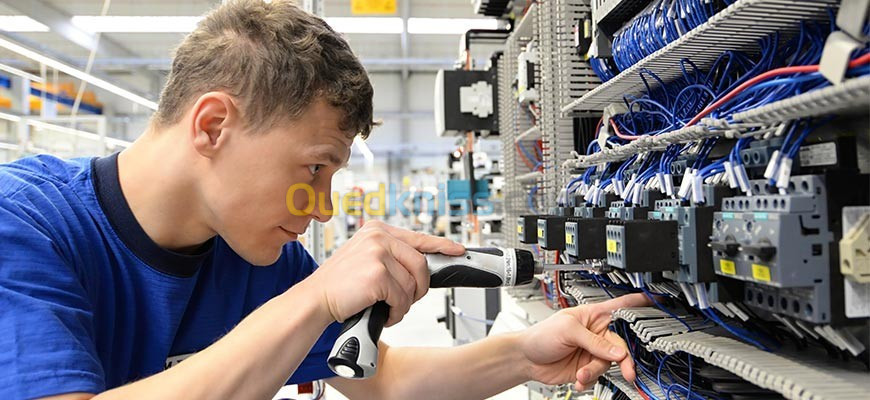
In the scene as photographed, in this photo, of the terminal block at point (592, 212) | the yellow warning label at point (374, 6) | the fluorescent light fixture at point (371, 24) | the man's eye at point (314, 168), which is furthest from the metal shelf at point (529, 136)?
the fluorescent light fixture at point (371, 24)

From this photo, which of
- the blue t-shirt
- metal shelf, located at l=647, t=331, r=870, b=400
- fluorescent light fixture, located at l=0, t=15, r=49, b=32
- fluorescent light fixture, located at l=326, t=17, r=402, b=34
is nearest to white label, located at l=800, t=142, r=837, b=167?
metal shelf, located at l=647, t=331, r=870, b=400

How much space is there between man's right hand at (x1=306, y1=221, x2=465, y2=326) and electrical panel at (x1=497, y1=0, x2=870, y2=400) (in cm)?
34

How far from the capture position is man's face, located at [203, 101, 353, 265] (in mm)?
737

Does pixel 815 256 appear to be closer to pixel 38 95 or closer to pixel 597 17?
pixel 597 17

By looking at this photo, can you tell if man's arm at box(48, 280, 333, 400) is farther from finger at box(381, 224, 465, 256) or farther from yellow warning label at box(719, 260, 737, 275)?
yellow warning label at box(719, 260, 737, 275)

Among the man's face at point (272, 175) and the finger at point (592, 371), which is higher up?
the man's face at point (272, 175)

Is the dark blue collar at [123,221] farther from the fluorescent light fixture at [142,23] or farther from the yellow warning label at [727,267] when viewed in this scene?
the fluorescent light fixture at [142,23]

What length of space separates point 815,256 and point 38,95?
681 cm

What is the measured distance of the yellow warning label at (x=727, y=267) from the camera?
0.67 meters

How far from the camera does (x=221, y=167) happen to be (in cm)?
76

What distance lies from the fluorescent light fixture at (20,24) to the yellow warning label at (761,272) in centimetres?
649

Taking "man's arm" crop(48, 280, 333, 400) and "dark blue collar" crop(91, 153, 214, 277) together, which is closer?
"man's arm" crop(48, 280, 333, 400)

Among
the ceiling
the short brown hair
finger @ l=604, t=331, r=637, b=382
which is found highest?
the ceiling

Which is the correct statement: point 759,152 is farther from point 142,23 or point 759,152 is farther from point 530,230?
point 142,23
